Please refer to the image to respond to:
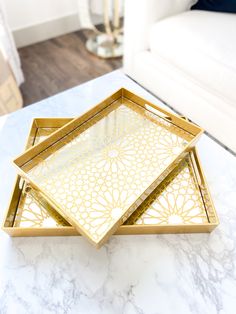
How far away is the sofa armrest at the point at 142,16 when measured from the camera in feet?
4.37

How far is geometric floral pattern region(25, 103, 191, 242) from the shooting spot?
27.6 inches

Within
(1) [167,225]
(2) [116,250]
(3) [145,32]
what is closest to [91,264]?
(2) [116,250]

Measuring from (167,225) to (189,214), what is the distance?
9cm

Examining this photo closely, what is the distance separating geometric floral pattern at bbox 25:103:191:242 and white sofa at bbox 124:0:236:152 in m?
0.43

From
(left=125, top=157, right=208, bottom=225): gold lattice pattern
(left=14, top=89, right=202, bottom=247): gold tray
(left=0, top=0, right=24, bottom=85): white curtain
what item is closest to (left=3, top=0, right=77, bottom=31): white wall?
(left=0, top=0, right=24, bottom=85): white curtain

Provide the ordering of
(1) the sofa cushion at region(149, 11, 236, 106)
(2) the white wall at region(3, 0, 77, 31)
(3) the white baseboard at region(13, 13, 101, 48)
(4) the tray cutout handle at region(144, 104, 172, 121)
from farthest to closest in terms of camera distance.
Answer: (3) the white baseboard at region(13, 13, 101, 48) → (2) the white wall at region(3, 0, 77, 31) → (1) the sofa cushion at region(149, 11, 236, 106) → (4) the tray cutout handle at region(144, 104, 172, 121)

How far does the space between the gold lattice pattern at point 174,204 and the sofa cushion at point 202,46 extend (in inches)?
21.5

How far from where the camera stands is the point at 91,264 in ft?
2.12

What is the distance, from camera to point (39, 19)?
2262 mm

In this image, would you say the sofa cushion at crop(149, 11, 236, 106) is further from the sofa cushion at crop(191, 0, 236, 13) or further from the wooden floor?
the wooden floor

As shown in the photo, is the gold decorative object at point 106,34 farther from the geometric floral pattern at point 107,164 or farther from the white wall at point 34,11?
the geometric floral pattern at point 107,164

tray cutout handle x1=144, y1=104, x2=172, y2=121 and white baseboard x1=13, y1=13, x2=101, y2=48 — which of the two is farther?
white baseboard x1=13, y1=13, x2=101, y2=48

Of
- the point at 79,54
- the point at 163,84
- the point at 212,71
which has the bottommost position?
the point at 79,54

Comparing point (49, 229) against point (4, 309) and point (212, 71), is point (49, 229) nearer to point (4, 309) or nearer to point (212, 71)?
point (4, 309)
